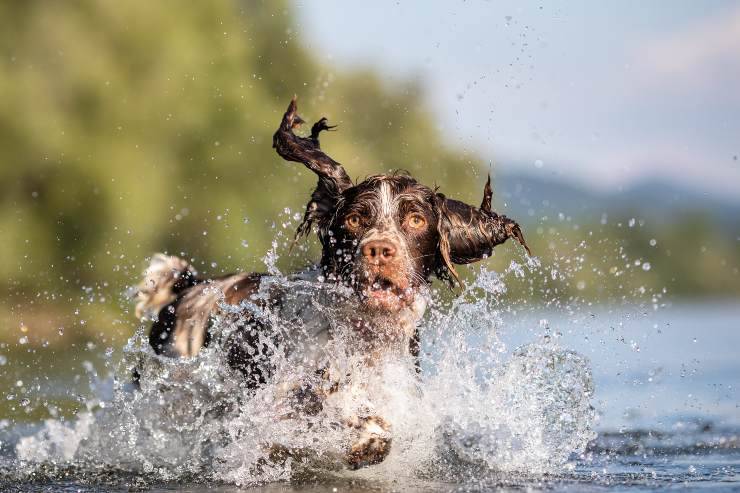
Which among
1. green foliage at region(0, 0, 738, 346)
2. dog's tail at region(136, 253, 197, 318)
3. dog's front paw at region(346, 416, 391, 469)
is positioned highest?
green foliage at region(0, 0, 738, 346)

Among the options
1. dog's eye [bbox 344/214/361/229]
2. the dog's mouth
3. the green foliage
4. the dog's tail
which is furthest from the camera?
the green foliage

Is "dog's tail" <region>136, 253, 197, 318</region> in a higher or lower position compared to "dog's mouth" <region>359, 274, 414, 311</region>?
higher

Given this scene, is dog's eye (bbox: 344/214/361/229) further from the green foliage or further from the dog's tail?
the green foliage

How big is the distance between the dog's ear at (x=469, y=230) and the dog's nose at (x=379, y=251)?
55 centimetres

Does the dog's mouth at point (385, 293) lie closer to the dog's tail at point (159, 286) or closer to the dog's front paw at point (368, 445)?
the dog's front paw at point (368, 445)

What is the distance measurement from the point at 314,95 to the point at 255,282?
14286 millimetres

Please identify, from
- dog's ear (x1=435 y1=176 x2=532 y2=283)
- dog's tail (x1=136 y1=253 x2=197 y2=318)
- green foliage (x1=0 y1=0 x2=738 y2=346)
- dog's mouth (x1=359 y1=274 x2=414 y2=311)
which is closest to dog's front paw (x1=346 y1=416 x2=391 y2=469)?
dog's mouth (x1=359 y1=274 x2=414 y2=311)

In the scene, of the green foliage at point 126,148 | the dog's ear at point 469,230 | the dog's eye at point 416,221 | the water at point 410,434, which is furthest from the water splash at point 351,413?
the green foliage at point 126,148

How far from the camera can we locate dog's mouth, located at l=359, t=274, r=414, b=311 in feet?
17.3

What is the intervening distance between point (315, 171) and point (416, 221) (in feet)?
2.02

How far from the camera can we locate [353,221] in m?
5.50

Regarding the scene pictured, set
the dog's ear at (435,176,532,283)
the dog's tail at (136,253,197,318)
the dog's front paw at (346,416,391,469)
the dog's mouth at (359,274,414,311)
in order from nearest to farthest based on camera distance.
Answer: the dog's front paw at (346,416,391,469), the dog's mouth at (359,274,414,311), the dog's ear at (435,176,532,283), the dog's tail at (136,253,197,318)

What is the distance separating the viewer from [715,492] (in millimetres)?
4664

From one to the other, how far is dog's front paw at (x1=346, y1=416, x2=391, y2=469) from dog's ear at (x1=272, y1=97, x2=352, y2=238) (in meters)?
1.12
